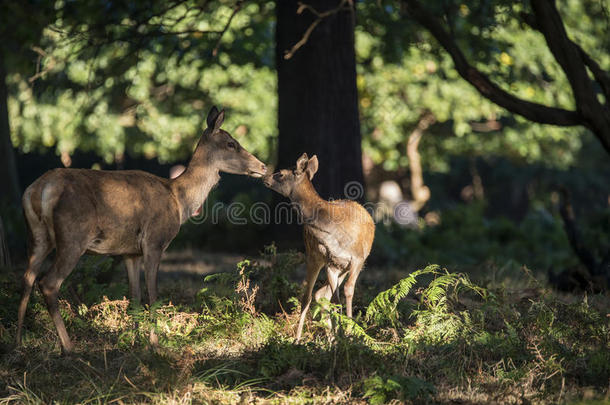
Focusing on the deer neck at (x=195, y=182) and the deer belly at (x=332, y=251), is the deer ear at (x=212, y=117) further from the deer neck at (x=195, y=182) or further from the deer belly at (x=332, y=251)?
the deer belly at (x=332, y=251)

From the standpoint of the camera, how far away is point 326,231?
6.29 metres

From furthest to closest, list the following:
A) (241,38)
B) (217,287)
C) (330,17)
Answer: (241,38)
(330,17)
(217,287)

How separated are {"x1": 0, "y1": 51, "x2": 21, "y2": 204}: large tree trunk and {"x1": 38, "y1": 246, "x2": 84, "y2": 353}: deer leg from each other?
7483 millimetres

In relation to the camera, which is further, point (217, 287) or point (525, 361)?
point (217, 287)

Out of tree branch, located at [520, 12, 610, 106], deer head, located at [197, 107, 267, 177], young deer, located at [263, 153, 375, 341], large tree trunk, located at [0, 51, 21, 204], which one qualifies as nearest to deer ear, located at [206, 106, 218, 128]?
deer head, located at [197, 107, 267, 177]

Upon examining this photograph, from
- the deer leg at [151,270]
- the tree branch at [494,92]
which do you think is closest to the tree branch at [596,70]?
the tree branch at [494,92]

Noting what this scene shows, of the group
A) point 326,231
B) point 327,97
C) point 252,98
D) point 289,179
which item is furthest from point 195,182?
point 252,98

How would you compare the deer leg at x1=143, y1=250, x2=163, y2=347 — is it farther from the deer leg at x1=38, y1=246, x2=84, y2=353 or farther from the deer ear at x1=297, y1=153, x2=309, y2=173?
the deer ear at x1=297, y1=153, x2=309, y2=173

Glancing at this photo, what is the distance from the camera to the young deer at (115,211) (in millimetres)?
5992

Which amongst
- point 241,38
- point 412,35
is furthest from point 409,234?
point 241,38

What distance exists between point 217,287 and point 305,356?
3.03 metres

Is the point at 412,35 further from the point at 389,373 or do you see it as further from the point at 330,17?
the point at 389,373

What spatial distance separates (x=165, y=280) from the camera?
9.67m

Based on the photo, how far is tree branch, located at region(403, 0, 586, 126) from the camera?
8.76m
